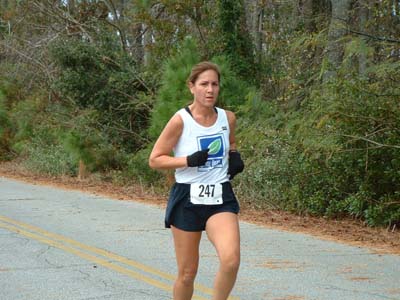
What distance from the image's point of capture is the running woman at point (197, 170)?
521cm

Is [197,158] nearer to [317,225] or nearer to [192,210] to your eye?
[192,210]

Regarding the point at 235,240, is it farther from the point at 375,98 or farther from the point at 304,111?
the point at 304,111

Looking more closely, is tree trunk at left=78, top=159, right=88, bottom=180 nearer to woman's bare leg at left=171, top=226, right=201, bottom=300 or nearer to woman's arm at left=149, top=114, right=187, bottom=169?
woman's arm at left=149, top=114, right=187, bottom=169

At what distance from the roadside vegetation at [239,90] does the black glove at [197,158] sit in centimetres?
620

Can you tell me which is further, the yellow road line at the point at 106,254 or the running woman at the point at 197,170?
the yellow road line at the point at 106,254

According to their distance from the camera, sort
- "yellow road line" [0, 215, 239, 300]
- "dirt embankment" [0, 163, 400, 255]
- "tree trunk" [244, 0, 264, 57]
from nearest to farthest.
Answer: "yellow road line" [0, 215, 239, 300], "dirt embankment" [0, 163, 400, 255], "tree trunk" [244, 0, 264, 57]

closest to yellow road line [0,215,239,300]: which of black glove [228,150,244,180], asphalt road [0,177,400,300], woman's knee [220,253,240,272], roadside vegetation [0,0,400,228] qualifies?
asphalt road [0,177,400,300]

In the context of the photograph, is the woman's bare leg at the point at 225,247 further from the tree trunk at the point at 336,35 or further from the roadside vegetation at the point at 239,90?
the tree trunk at the point at 336,35

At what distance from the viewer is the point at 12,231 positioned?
1105 centimetres

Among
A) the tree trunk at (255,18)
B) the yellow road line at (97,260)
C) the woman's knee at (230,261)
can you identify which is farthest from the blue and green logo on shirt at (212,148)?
the tree trunk at (255,18)

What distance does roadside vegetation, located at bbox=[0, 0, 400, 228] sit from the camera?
457 inches

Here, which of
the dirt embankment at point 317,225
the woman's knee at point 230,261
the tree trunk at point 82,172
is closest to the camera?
the woman's knee at point 230,261

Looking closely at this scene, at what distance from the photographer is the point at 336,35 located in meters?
12.6

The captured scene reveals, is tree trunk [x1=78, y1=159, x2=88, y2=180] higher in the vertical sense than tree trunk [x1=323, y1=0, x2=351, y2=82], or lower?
lower
